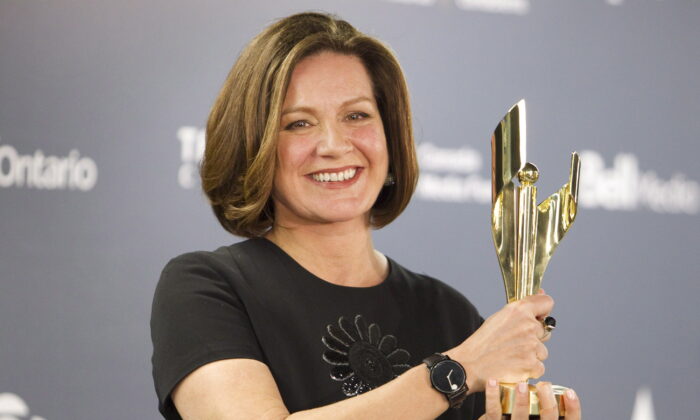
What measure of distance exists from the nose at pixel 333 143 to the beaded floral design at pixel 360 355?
9.6 inches

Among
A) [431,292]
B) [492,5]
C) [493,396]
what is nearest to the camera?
[493,396]

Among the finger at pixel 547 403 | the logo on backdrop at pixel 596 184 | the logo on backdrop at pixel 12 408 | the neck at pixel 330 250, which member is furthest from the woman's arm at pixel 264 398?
the logo on backdrop at pixel 596 184

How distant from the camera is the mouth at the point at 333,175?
1478 mm

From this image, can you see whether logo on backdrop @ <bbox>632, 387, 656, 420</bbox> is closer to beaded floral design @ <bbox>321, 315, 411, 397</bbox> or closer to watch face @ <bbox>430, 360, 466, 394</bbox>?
beaded floral design @ <bbox>321, 315, 411, 397</bbox>

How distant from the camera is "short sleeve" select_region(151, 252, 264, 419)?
129 cm

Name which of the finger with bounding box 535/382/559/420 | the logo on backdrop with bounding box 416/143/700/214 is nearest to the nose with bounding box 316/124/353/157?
the finger with bounding box 535/382/559/420

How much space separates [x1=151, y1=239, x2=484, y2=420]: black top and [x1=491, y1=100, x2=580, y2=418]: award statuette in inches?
8.3

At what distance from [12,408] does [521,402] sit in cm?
143

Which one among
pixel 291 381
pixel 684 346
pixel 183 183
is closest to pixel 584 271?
pixel 684 346

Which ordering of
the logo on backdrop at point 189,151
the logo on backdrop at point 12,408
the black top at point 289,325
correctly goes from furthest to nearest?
the logo on backdrop at point 189,151 → the logo on backdrop at point 12,408 → the black top at point 289,325

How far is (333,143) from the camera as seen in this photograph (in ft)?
4.78

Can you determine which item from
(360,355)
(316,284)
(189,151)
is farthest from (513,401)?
(189,151)

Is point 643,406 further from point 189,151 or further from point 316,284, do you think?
point 316,284

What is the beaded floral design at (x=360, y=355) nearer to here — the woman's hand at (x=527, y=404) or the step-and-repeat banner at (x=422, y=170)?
the woman's hand at (x=527, y=404)
